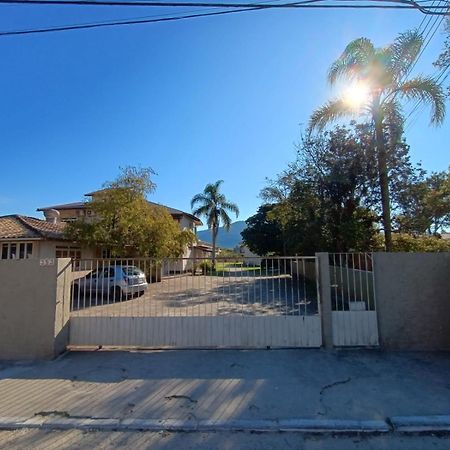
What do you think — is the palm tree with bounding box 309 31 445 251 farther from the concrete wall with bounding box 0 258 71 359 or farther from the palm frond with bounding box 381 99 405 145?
the concrete wall with bounding box 0 258 71 359

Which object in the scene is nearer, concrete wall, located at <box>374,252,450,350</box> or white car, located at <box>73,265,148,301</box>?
concrete wall, located at <box>374,252,450,350</box>

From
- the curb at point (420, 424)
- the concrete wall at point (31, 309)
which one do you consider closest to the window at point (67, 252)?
the concrete wall at point (31, 309)

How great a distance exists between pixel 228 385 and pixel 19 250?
1802 cm

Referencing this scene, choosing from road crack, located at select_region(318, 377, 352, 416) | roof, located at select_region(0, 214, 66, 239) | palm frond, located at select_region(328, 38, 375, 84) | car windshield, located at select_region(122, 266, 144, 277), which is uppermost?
palm frond, located at select_region(328, 38, 375, 84)

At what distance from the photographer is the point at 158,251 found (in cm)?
1956

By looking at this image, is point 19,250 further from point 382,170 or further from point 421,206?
point 421,206

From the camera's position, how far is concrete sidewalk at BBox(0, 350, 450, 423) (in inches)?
180

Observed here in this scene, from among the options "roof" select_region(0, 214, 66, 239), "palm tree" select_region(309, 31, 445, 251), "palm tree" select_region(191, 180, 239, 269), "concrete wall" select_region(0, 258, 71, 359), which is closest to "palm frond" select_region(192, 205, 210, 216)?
"palm tree" select_region(191, 180, 239, 269)

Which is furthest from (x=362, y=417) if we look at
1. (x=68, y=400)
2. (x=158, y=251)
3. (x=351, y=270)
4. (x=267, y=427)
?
(x=158, y=251)

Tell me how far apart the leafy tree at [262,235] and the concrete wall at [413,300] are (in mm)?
30916

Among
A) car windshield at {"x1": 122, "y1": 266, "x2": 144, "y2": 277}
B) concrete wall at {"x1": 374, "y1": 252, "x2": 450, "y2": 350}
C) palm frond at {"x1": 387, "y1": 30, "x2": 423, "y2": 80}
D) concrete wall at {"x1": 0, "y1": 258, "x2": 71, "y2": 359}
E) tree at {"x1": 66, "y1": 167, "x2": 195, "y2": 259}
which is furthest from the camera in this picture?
tree at {"x1": 66, "y1": 167, "x2": 195, "y2": 259}

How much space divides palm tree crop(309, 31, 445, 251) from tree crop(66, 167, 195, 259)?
35.0 ft

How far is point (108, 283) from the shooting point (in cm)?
822

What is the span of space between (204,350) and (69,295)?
306 centimetres
